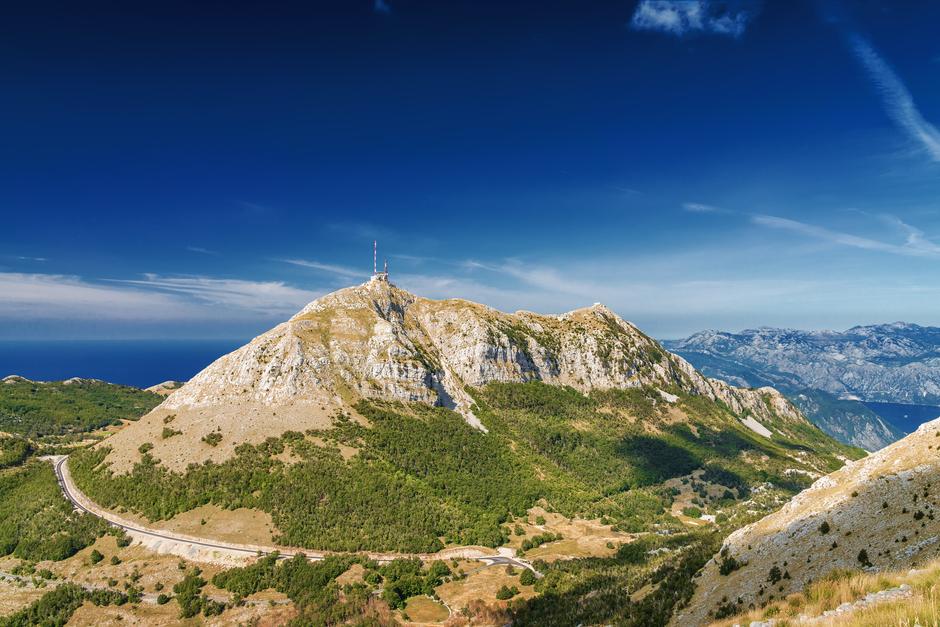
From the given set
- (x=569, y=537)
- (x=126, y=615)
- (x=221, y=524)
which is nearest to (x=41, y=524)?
(x=221, y=524)

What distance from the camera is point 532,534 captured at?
5344 inches

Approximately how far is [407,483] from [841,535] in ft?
411

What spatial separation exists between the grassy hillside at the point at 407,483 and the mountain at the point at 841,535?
301ft

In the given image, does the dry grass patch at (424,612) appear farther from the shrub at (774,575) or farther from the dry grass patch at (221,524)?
the shrub at (774,575)

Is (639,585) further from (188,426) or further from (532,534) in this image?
(188,426)

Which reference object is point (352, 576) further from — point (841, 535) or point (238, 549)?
point (841, 535)

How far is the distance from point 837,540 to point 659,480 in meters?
164

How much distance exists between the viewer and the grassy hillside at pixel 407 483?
4956 inches

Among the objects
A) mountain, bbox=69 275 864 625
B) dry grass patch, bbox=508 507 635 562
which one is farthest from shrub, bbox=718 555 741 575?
dry grass patch, bbox=508 507 635 562

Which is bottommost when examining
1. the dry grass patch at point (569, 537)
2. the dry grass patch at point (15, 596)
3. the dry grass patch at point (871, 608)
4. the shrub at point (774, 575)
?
the dry grass patch at point (569, 537)

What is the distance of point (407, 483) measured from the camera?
14612 centimetres

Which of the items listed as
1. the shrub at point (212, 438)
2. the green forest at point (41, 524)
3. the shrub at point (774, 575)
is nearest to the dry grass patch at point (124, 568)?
the green forest at point (41, 524)

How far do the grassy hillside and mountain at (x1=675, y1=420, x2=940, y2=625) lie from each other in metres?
91.6

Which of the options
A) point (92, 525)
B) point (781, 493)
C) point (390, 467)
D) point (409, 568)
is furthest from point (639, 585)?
point (781, 493)
